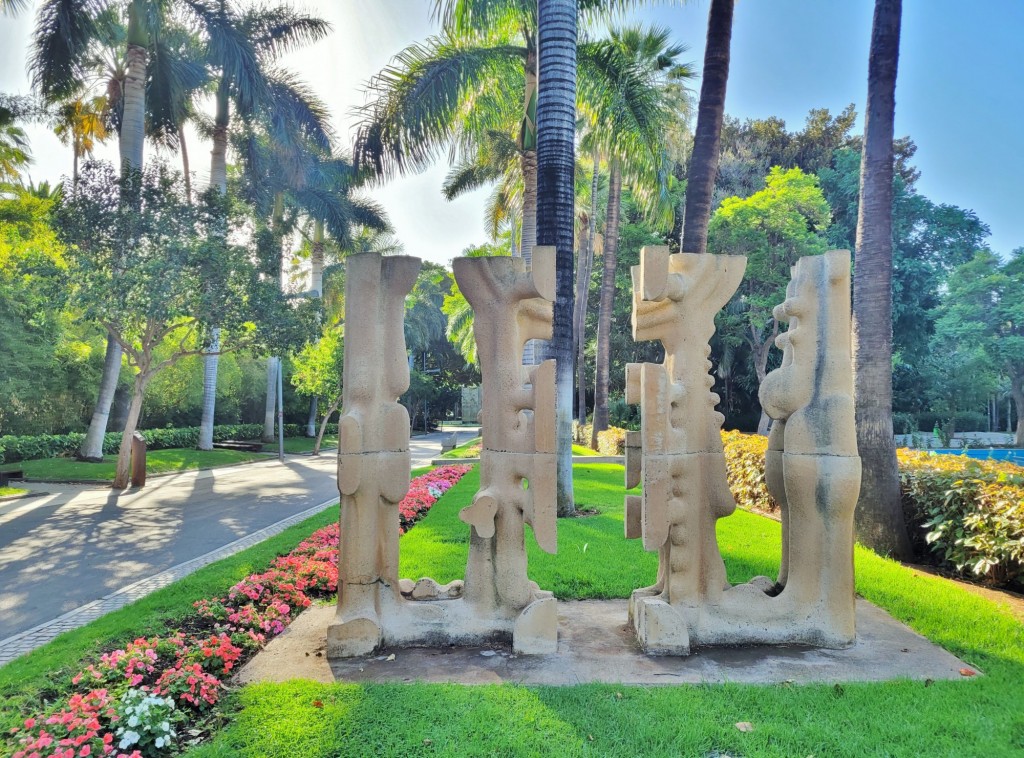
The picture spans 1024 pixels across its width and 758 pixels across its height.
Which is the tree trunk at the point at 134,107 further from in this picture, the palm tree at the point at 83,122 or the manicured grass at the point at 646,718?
the manicured grass at the point at 646,718

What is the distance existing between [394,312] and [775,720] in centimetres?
358

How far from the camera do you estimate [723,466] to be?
15.2 ft

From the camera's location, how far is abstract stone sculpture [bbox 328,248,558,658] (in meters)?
4.40

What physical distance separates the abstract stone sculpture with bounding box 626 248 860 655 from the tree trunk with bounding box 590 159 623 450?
595 inches

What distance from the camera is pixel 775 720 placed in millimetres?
3301

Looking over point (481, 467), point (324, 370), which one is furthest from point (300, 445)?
point (481, 467)

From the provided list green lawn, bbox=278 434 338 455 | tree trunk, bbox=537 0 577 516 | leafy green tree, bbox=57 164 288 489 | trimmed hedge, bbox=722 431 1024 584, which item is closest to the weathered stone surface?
tree trunk, bbox=537 0 577 516

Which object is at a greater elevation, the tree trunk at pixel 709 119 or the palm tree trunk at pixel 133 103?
the palm tree trunk at pixel 133 103

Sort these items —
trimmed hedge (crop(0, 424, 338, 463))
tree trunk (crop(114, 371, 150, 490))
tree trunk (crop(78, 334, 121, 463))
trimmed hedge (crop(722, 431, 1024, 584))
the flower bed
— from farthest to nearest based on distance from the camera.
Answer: trimmed hedge (crop(0, 424, 338, 463)), tree trunk (crop(78, 334, 121, 463)), tree trunk (crop(114, 371, 150, 490)), trimmed hedge (crop(722, 431, 1024, 584)), the flower bed

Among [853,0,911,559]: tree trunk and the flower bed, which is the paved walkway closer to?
the flower bed

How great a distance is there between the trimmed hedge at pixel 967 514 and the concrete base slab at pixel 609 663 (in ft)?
6.58

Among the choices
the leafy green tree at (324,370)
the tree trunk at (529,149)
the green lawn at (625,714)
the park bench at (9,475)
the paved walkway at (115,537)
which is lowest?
the paved walkway at (115,537)

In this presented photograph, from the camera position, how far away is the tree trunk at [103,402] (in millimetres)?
16438

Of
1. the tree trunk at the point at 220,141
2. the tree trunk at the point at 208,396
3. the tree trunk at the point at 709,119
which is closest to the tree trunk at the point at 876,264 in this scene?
the tree trunk at the point at 709,119
